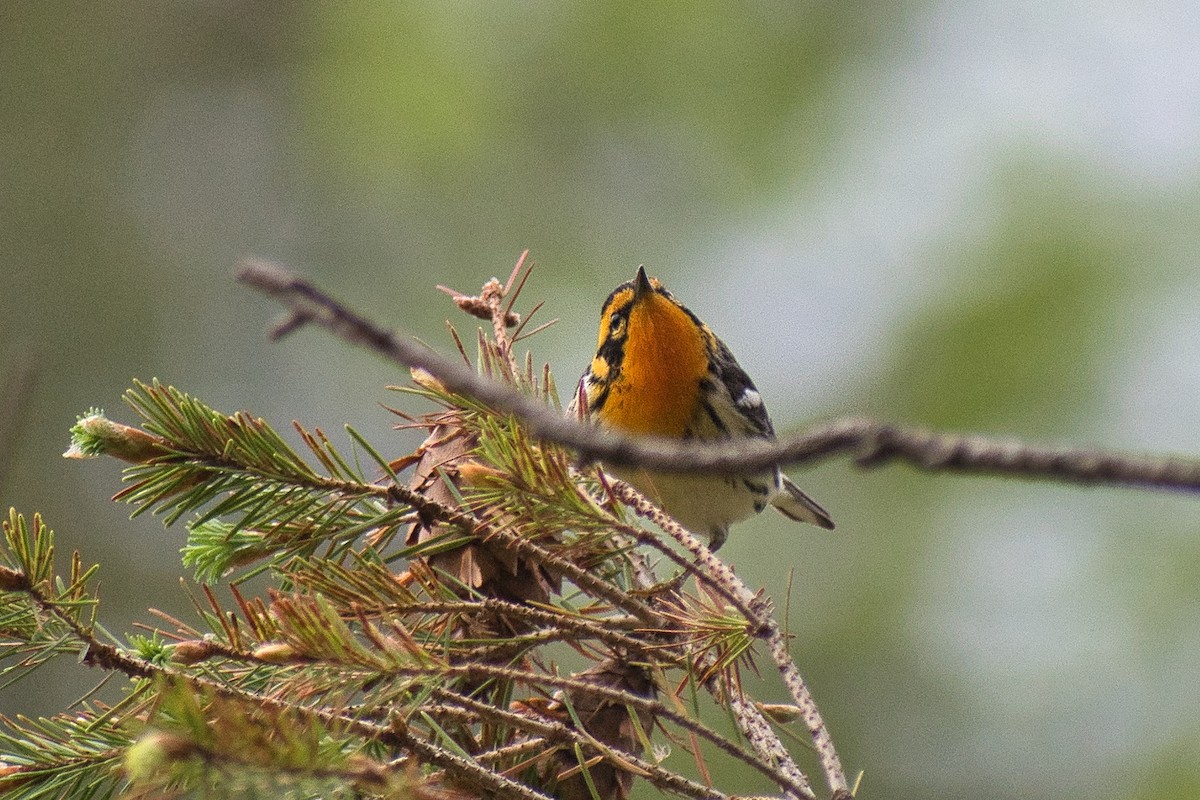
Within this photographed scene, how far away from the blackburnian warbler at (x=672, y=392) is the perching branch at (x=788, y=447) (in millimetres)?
1715

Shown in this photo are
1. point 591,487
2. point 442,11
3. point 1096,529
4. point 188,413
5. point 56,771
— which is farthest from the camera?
point 442,11

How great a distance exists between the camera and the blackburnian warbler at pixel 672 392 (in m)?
2.52

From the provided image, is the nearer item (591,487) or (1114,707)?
(591,487)

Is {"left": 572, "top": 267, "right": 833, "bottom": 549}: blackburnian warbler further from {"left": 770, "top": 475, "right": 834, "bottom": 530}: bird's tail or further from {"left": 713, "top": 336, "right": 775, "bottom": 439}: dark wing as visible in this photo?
{"left": 770, "top": 475, "right": 834, "bottom": 530}: bird's tail

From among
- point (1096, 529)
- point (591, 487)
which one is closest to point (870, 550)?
point (1096, 529)

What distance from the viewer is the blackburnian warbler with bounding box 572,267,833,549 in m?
2.52

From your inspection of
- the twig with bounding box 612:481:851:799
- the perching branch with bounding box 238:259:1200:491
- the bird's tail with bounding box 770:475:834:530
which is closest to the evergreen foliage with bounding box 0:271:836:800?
the twig with bounding box 612:481:851:799

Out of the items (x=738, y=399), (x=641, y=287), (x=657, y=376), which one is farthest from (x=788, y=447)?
(x=738, y=399)

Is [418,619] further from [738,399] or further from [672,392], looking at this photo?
[738,399]

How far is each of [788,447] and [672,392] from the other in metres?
1.93

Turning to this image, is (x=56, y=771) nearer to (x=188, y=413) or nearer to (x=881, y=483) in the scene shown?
(x=188, y=413)

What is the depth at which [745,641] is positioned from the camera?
3.94 ft

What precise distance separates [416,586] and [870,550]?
4.52 m

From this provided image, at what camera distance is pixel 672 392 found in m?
2.56
